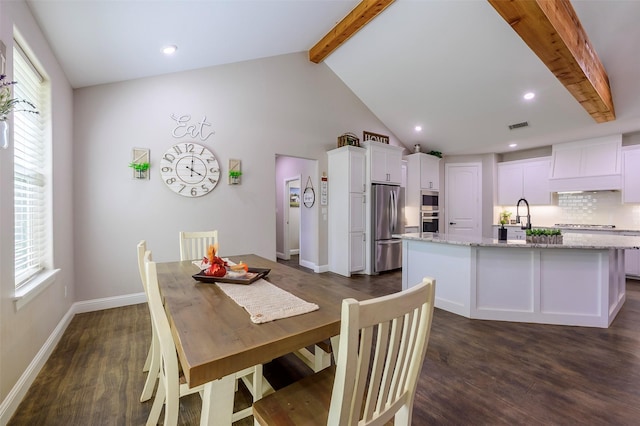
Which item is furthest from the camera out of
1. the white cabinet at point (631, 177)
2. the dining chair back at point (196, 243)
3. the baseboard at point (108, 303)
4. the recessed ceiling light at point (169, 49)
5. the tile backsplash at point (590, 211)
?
the tile backsplash at point (590, 211)

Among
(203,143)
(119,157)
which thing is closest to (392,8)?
(203,143)

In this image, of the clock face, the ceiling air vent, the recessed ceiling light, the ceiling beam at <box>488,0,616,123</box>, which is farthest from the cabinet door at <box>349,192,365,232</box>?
the recessed ceiling light

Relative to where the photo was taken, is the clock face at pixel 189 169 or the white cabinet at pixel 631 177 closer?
the clock face at pixel 189 169

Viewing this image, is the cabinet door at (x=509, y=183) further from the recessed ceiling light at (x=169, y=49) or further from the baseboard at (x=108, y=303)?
the baseboard at (x=108, y=303)

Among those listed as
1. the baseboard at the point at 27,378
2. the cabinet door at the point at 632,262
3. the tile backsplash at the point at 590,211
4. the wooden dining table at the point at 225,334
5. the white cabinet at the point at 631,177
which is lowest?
the baseboard at the point at 27,378

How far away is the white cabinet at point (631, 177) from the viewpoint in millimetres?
4512

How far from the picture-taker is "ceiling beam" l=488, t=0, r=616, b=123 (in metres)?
2.03

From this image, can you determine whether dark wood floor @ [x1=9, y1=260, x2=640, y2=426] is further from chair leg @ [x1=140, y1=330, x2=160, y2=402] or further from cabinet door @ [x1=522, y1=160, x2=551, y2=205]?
cabinet door @ [x1=522, y1=160, x2=551, y2=205]

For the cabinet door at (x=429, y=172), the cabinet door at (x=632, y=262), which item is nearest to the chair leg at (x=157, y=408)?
the cabinet door at (x=429, y=172)

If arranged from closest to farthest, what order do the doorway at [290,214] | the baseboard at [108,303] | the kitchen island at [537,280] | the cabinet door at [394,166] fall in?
the kitchen island at [537,280]
the baseboard at [108,303]
the cabinet door at [394,166]
the doorway at [290,214]

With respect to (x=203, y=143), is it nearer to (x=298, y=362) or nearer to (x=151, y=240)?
(x=151, y=240)

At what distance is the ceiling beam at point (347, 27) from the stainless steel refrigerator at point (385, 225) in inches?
92.5

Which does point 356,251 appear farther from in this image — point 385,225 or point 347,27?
point 347,27

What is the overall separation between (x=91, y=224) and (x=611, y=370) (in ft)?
16.4
